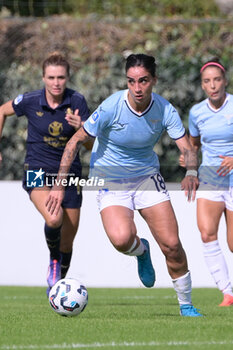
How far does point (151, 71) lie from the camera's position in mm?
7387

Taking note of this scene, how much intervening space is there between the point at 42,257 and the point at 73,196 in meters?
3.16

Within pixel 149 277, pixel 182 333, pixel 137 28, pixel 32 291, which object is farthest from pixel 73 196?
pixel 137 28

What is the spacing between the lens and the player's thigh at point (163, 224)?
734cm

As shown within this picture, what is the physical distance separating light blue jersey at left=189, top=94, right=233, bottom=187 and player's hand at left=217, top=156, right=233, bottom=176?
126 mm

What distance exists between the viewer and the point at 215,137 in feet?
30.9

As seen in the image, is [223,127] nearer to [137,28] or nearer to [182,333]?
[182,333]

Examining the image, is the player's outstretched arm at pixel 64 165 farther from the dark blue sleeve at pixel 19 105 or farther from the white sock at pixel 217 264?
the white sock at pixel 217 264

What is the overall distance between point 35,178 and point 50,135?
488 millimetres

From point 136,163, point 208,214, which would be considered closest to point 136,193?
point 136,163

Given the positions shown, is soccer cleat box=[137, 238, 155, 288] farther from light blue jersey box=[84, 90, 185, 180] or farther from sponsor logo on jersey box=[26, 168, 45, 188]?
sponsor logo on jersey box=[26, 168, 45, 188]

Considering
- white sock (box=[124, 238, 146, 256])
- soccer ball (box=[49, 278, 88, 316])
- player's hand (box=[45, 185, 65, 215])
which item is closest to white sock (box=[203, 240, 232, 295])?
white sock (box=[124, 238, 146, 256])

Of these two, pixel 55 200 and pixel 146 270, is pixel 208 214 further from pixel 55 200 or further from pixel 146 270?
pixel 55 200

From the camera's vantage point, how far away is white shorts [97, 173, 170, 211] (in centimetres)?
758

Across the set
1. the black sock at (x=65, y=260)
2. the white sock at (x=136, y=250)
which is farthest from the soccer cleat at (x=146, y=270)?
the black sock at (x=65, y=260)
